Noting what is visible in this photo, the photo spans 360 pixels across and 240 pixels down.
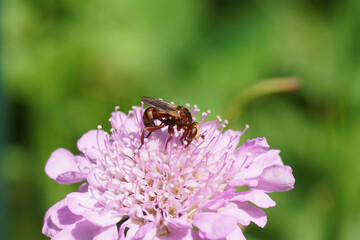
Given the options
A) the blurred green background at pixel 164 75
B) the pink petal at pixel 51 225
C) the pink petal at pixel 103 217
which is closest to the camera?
the pink petal at pixel 103 217

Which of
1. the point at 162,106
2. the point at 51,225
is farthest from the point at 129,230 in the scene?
the point at 162,106

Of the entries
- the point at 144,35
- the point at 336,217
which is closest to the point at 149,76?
the point at 144,35

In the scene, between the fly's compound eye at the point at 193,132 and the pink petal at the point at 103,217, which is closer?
the pink petal at the point at 103,217

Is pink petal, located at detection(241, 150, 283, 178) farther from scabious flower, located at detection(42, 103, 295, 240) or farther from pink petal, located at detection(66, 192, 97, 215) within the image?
pink petal, located at detection(66, 192, 97, 215)

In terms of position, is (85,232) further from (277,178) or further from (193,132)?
(277,178)

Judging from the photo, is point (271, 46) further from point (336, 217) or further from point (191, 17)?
point (336, 217)

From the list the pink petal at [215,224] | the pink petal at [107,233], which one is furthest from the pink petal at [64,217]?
the pink petal at [215,224]

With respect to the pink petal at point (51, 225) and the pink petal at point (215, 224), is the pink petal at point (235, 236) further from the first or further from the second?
the pink petal at point (51, 225)
